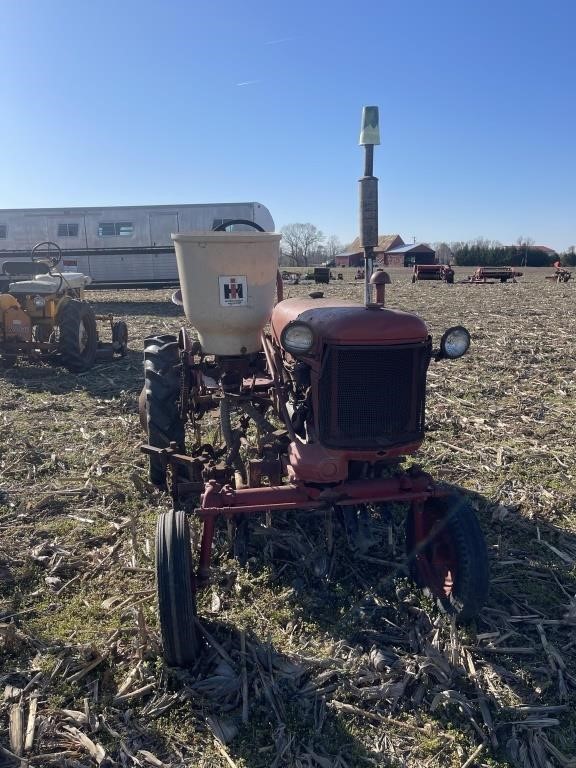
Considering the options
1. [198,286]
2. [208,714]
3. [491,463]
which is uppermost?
[198,286]

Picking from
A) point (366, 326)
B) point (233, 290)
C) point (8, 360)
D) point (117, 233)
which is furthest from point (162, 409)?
point (117, 233)

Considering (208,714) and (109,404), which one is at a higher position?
(109,404)

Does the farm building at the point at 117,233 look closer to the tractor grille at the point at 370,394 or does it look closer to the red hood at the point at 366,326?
the red hood at the point at 366,326

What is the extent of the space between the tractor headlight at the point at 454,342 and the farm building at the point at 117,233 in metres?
17.0

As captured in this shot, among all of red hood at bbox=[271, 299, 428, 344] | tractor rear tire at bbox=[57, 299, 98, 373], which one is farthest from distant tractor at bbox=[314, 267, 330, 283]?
red hood at bbox=[271, 299, 428, 344]

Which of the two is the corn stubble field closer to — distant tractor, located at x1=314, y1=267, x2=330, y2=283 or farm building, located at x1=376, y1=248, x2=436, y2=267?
distant tractor, located at x1=314, y1=267, x2=330, y2=283

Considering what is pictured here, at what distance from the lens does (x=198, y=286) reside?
3693mm

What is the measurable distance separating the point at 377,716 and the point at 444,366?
7172mm

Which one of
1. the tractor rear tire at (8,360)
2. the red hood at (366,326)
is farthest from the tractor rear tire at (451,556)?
the tractor rear tire at (8,360)

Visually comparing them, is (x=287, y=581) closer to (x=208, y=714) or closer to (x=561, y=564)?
(x=208, y=714)

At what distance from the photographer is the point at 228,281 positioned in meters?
3.65

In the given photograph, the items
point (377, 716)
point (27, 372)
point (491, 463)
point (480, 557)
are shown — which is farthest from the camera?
point (27, 372)

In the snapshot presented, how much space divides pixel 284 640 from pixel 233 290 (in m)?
2.02

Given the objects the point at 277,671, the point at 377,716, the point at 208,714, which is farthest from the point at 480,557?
the point at 208,714
